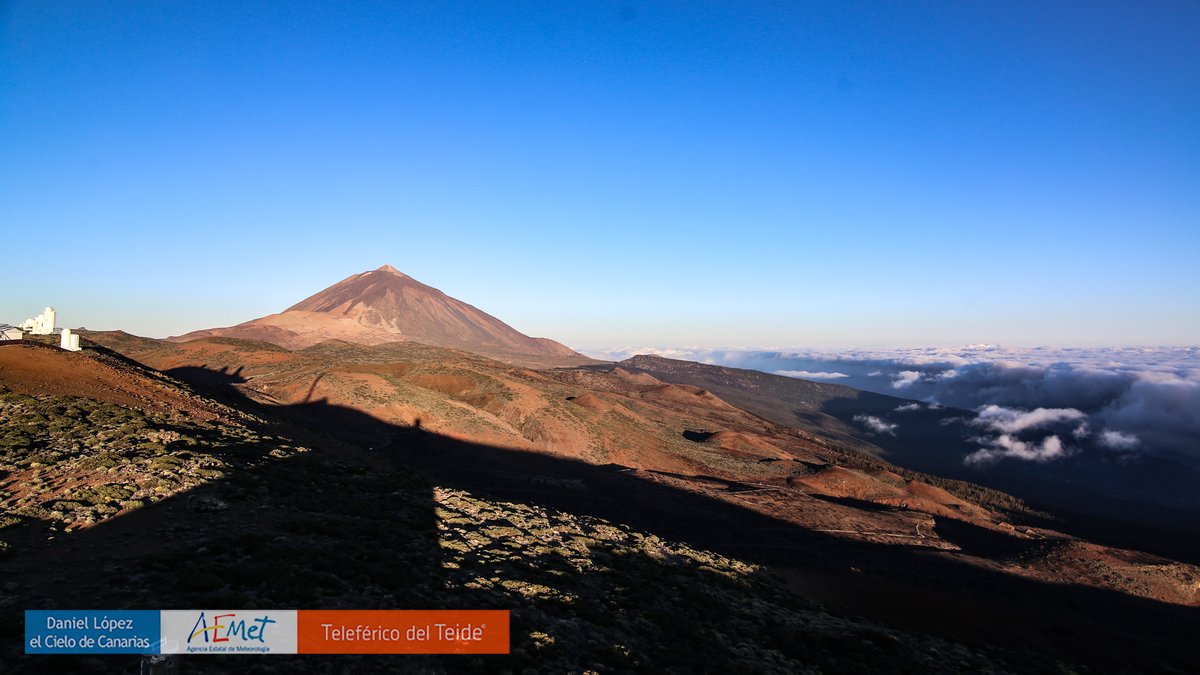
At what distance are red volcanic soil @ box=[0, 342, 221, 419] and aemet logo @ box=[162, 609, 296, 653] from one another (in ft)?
57.5

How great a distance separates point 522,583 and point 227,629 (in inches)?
257

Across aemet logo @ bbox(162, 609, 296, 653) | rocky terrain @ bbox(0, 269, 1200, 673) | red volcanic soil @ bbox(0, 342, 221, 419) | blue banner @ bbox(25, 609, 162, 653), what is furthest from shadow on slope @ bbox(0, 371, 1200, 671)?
red volcanic soil @ bbox(0, 342, 221, 419)

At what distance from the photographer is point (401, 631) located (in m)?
9.29

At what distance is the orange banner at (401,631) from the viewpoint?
27.7 feet

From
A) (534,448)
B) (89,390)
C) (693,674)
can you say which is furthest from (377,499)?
(534,448)

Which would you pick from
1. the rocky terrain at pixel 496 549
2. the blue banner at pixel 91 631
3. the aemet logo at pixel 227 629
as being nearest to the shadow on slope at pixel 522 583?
the rocky terrain at pixel 496 549

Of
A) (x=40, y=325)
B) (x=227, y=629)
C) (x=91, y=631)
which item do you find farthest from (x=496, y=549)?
(x=40, y=325)

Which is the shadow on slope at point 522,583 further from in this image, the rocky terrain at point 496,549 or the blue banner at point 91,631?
the blue banner at point 91,631

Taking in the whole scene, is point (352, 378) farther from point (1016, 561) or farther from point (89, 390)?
point (1016, 561)

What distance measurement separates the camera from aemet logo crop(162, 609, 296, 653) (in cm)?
731

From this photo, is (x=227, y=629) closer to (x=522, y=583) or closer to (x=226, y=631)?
(x=226, y=631)

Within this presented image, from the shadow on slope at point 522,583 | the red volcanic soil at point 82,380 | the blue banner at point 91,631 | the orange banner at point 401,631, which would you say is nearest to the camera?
the blue banner at point 91,631

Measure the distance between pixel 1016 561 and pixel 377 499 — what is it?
4371cm

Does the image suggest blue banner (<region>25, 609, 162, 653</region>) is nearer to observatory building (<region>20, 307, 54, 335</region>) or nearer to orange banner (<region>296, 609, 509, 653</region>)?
orange banner (<region>296, 609, 509, 653</region>)
